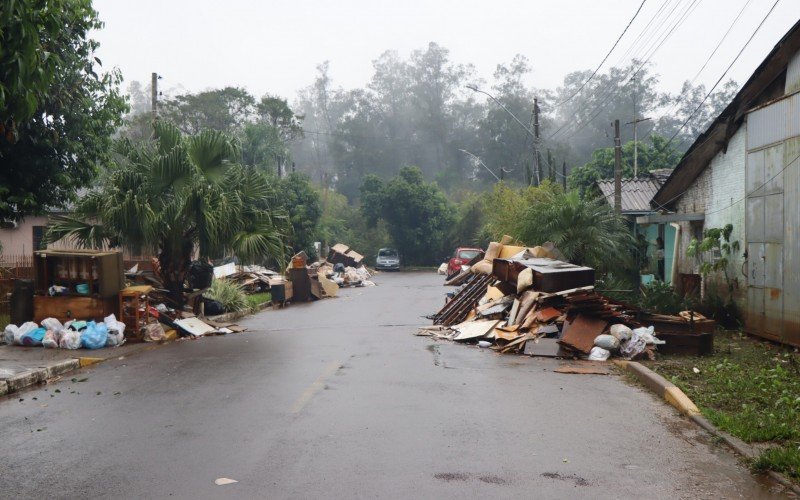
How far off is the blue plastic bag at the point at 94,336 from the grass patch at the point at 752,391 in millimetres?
9681

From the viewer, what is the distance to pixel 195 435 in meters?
6.87

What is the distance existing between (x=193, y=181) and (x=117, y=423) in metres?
10.6

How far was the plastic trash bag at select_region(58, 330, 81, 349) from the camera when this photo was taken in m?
13.0

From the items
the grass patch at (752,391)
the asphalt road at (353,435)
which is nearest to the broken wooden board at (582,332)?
the asphalt road at (353,435)

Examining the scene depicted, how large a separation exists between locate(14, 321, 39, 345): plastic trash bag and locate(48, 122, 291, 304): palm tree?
3663 millimetres

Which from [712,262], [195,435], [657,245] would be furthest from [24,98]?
[657,245]

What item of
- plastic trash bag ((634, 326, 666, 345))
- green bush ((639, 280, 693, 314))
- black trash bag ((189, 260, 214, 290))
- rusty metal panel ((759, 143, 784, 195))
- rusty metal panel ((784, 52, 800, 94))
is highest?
rusty metal panel ((784, 52, 800, 94))

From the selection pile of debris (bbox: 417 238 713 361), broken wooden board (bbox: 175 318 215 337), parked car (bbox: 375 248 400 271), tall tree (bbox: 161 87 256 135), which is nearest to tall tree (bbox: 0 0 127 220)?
broken wooden board (bbox: 175 318 215 337)

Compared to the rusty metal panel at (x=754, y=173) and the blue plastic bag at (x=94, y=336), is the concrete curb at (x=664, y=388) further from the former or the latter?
the blue plastic bag at (x=94, y=336)

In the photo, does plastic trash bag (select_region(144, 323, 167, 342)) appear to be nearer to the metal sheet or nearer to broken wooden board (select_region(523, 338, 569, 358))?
broken wooden board (select_region(523, 338, 569, 358))

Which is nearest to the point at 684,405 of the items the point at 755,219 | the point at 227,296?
the point at 755,219

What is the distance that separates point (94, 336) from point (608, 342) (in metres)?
9.19

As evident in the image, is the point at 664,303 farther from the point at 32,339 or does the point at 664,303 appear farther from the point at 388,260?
the point at 388,260

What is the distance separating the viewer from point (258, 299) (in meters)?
26.0
